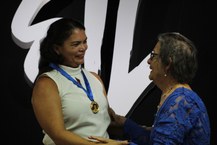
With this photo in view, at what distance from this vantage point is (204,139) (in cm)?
196

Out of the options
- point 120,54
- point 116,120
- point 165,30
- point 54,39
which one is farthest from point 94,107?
point 165,30

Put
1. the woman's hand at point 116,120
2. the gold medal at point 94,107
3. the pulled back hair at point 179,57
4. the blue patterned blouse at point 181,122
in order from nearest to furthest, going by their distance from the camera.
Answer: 1. the blue patterned blouse at point 181,122
2. the pulled back hair at point 179,57
3. the gold medal at point 94,107
4. the woman's hand at point 116,120

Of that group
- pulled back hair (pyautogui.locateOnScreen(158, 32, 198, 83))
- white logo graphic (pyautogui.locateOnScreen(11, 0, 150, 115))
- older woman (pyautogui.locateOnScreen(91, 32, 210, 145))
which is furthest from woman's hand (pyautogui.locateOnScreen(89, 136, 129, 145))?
white logo graphic (pyautogui.locateOnScreen(11, 0, 150, 115))

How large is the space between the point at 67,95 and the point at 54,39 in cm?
33

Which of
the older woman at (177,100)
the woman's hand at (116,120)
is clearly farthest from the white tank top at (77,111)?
the older woman at (177,100)

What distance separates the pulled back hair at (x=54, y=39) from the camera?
2201mm

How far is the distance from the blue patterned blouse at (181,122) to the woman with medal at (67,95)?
0.91 ft

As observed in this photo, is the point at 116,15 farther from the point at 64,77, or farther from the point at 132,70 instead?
the point at 64,77

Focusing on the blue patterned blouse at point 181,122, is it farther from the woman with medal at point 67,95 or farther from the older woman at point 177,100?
the woman with medal at point 67,95

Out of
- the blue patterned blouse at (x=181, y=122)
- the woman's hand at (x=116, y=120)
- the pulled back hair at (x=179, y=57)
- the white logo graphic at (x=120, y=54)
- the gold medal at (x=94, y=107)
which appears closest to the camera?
the blue patterned blouse at (x=181, y=122)

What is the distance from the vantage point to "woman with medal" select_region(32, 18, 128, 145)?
203 centimetres

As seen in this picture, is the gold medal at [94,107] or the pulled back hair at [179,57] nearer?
the pulled back hair at [179,57]

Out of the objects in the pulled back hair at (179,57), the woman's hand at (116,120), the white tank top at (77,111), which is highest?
the pulled back hair at (179,57)

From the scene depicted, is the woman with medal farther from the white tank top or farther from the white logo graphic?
the white logo graphic
